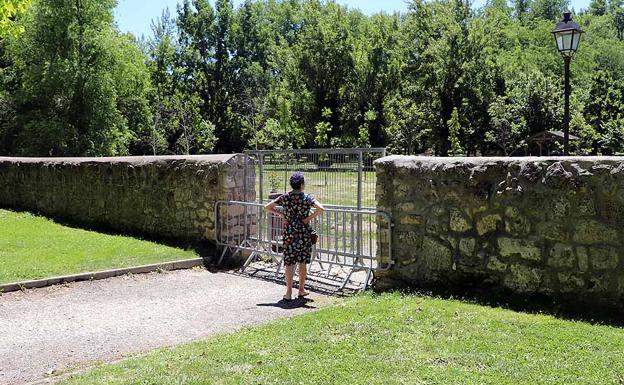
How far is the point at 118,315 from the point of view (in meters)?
6.85

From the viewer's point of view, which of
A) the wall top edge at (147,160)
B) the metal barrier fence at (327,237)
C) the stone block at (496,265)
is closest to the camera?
the stone block at (496,265)

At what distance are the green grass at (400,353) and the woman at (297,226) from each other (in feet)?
4.61

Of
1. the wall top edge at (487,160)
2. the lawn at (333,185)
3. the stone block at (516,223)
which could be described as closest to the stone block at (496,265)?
the stone block at (516,223)

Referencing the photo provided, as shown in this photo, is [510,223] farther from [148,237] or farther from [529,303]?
[148,237]

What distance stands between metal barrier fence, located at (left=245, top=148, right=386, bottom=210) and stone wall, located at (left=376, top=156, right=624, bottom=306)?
1328mm

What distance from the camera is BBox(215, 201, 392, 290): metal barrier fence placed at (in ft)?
24.7

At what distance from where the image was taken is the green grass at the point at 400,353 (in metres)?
4.22

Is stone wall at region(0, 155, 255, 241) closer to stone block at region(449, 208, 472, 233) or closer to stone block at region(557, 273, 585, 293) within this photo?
stone block at region(449, 208, 472, 233)

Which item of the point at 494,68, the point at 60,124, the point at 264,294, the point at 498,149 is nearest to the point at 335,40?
the point at 494,68

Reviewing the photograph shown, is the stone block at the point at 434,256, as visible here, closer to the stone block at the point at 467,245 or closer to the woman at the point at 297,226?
the stone block at the point at 467,245

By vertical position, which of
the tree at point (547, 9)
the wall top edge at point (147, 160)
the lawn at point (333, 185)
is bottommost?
the lawn at point (333, 185)

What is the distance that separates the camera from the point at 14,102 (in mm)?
34438

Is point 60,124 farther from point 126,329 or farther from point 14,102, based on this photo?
point 126,329

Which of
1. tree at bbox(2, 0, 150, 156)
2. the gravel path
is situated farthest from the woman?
tree at bbox(2, 0, 150, 156)
